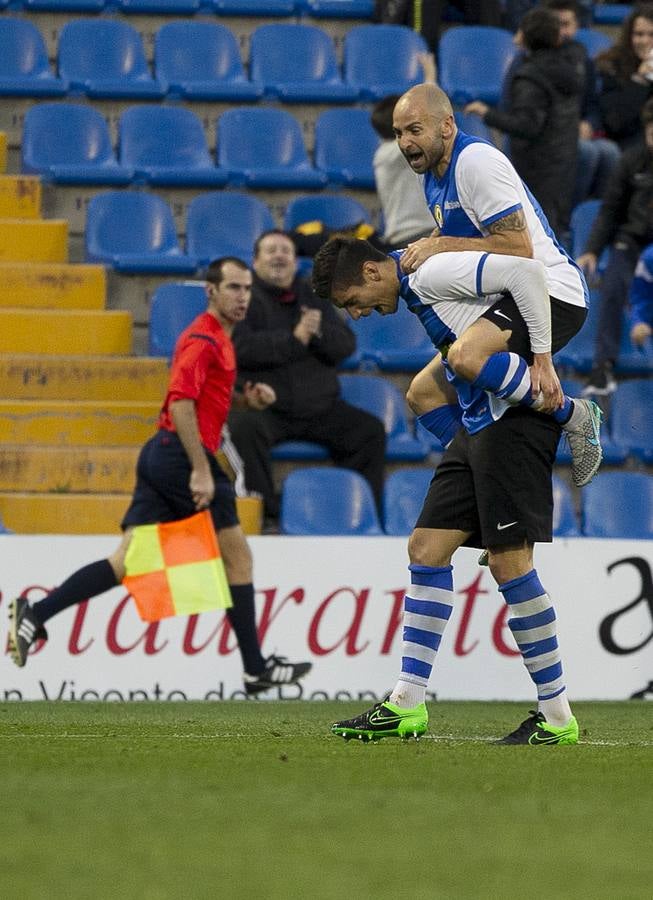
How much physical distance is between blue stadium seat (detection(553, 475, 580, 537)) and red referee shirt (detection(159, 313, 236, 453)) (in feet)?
7.70

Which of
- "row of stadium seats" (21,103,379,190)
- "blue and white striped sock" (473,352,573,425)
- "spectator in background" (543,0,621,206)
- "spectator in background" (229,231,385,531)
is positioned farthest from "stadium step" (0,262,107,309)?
"blue and white striped sock" (473,352,573,425)

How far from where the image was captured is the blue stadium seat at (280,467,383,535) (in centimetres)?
999

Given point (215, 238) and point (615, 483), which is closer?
point (615, 483)

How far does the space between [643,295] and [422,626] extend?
5.73 meters

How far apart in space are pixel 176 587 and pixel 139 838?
5019mm

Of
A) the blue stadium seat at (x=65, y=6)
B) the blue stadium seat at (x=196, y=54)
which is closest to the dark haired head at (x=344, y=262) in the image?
the blue stadium seat at (x=196, y=54)

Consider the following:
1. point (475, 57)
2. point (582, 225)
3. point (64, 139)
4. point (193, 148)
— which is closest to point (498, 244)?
point (582, 225)

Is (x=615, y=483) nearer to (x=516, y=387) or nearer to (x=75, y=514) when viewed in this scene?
(x=75, y=514)

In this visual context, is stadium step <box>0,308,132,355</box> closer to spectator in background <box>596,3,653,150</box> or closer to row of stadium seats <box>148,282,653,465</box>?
row of stadium seats <box>148,282,653,465</box>

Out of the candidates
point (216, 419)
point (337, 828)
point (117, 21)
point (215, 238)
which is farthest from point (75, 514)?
point (337, 828)

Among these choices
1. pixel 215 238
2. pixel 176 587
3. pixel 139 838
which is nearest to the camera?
pixel 139 838

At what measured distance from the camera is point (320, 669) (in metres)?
9.28

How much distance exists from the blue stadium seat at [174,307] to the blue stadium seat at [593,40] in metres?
4.15

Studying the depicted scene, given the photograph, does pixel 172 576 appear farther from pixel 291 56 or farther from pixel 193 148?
pixel 291 56
